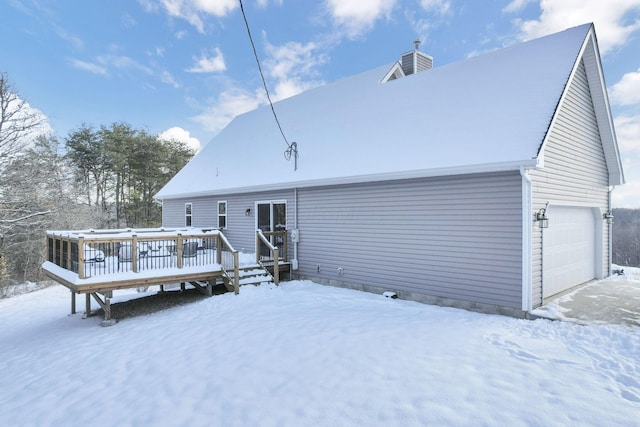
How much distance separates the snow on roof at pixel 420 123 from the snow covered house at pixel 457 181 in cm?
4

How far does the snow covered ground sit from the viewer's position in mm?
3402

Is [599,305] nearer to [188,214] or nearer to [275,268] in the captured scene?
[275,268]

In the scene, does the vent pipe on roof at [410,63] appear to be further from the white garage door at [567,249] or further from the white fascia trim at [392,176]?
the white garage door at [567,249]

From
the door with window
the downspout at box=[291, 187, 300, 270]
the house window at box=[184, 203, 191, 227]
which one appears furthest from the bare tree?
the downspout at box=[291, 187, 300, 270]

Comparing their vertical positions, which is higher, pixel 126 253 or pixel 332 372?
pixel 126 253

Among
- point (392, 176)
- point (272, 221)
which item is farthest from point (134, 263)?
point (392, 176)

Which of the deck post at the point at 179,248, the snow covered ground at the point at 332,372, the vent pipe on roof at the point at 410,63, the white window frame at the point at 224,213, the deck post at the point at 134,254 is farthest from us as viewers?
the white window frame at the point at 224,213

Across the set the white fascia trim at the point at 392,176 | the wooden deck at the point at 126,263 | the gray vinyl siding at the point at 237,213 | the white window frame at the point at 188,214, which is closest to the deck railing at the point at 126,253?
the wooden deck at the point at 126,263

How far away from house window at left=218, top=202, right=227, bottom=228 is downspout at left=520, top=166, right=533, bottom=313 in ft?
31.9

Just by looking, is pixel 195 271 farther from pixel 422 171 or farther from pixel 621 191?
pixel 621 191

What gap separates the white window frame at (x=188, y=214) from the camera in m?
14.7

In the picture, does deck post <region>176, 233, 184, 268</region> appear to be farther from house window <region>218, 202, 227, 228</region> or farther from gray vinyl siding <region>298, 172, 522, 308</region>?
house window <region>218, 202, 227, 228</region>

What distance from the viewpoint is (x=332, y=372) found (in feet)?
13.9

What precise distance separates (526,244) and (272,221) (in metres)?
7.19
